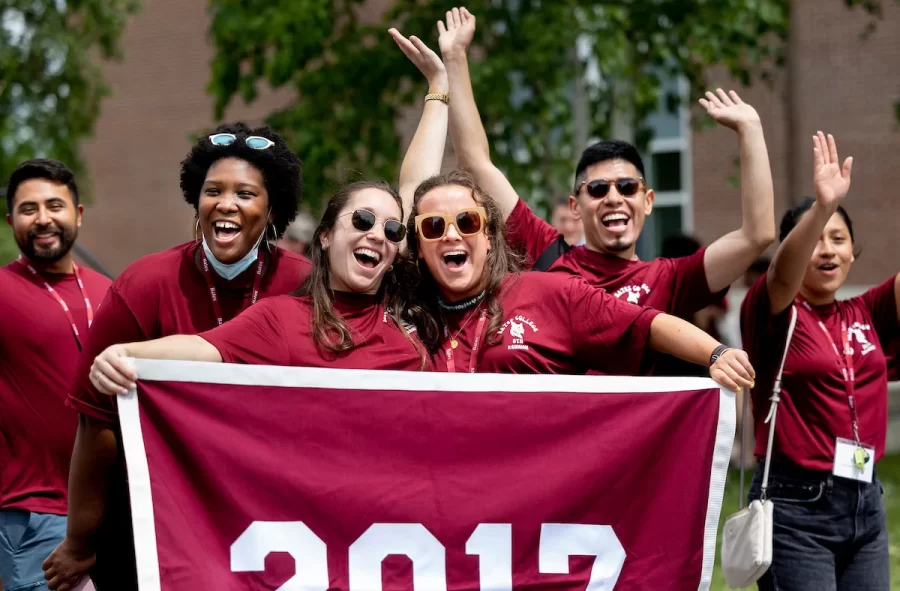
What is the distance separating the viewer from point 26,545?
185 inches

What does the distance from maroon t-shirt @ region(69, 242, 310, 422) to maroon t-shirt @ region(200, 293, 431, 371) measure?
0.73ft

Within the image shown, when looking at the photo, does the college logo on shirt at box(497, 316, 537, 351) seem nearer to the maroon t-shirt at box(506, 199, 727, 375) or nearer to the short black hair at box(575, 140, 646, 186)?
the maroon t-shirt at box(506, 199, 727, 375)

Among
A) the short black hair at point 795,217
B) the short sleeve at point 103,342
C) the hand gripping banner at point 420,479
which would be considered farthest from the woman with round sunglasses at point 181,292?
the short black hair at point 795,217

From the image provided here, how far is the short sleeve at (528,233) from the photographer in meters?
4.98

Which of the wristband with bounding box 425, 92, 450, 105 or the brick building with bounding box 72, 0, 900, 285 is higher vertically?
the brick building with bounding box 72, 0, 900, 285

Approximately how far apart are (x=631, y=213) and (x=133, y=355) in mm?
1885

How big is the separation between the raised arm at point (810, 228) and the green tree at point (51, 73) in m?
11.3

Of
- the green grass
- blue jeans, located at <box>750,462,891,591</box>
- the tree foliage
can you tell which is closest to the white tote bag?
blue jeans, located at <box>750,462,891,591</box>

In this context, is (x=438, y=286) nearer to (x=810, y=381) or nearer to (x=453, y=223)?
(x=453, y=223)

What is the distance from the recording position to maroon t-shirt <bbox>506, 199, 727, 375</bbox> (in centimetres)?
413

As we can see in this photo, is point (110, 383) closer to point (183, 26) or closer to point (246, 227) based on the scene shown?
point (246, 227)

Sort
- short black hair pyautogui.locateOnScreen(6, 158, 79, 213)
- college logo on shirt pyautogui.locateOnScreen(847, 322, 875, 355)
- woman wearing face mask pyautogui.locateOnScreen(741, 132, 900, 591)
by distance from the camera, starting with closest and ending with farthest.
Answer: woman wearing face mask pyautogui.locateOnScreen(741, 132, 900, 591), college logo on shirt pyautogui.locateOnScreen(847, 322, 875, 355), short black hair pyautogui.locateOnScreen(6, 158, 79, 213)

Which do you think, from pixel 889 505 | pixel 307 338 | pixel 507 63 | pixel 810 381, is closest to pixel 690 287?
pixel 810 381

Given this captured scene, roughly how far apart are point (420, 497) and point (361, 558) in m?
0.25
